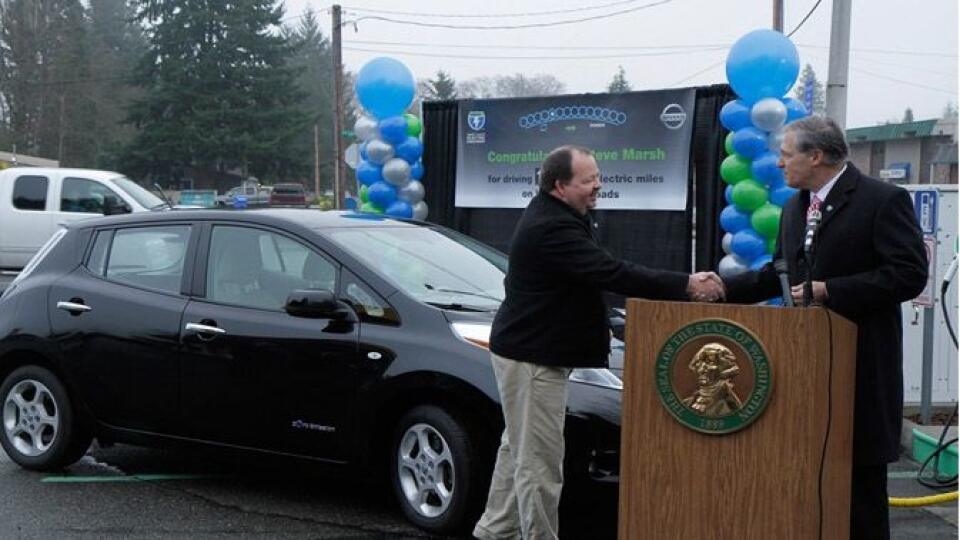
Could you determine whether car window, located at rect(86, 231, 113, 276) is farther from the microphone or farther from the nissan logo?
the nissan logo

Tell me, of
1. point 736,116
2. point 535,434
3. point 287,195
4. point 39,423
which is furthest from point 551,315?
point 287,195

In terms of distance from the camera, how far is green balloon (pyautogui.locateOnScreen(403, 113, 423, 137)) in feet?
42.0

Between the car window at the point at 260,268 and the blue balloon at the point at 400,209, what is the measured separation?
22.4ft

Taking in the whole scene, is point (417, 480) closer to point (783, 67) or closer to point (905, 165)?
point (783, 67)

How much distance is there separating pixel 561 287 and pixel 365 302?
4.48 feet

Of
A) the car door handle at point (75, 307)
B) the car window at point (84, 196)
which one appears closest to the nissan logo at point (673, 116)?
the car door handle at point (75, 307)

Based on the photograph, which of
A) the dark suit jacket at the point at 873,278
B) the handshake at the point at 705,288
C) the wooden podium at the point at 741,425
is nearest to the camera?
the wooden podium at the point at 741,425

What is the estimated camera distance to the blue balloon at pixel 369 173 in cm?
1291

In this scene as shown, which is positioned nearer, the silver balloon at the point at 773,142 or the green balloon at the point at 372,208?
the silver balloon at the point at 773,142

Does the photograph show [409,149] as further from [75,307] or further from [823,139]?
[823,139]

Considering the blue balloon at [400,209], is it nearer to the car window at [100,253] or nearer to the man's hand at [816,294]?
the car window at [100,253]

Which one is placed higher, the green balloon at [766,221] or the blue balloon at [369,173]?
the blue balloon at [369,173]

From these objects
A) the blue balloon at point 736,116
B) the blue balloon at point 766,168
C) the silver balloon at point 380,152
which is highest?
the blue balloon at point 736,116

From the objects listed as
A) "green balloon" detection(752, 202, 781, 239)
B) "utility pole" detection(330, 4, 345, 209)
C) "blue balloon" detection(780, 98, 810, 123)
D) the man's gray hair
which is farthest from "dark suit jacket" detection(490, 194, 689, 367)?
"utility pole" detection(330, 4, 345, 209)
